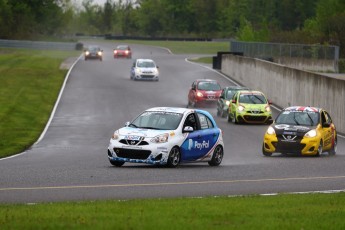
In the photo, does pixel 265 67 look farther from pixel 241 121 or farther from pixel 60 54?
pixel 60 54

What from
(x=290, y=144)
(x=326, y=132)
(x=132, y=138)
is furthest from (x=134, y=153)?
(x=326, y=132)

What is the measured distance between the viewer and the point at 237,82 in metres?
67.5

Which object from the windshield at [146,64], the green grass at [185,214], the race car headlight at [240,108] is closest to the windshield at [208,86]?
the race car headlight at [240,108]

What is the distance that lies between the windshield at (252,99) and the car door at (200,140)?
753 inches

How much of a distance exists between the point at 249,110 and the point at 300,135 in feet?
48.6

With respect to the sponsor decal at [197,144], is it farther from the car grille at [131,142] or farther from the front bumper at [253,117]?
the front bumper at [253,117]

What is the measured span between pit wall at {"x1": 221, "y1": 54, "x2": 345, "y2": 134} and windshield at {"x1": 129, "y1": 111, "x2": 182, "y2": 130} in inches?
707

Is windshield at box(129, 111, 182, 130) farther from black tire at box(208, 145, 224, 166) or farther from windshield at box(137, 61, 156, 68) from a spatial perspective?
windshield at box(137, 61, 156, 68)

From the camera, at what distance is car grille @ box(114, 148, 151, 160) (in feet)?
70.4

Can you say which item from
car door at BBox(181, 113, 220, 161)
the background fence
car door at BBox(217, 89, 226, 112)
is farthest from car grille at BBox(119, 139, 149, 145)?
the background fence

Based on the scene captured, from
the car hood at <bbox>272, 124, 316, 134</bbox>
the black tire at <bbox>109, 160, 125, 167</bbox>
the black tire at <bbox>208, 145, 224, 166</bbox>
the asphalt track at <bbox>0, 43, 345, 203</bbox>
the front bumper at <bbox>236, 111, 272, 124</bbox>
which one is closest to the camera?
the asphalt track at <bbox>0, 43, 345, 203</bbox>

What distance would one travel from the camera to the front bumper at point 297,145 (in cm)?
2734

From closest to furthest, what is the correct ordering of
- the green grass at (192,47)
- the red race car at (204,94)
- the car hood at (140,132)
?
the car hood at (140,132), the red race car at (204,94), the green grass at (192,47)

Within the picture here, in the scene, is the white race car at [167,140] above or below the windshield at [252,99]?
above
